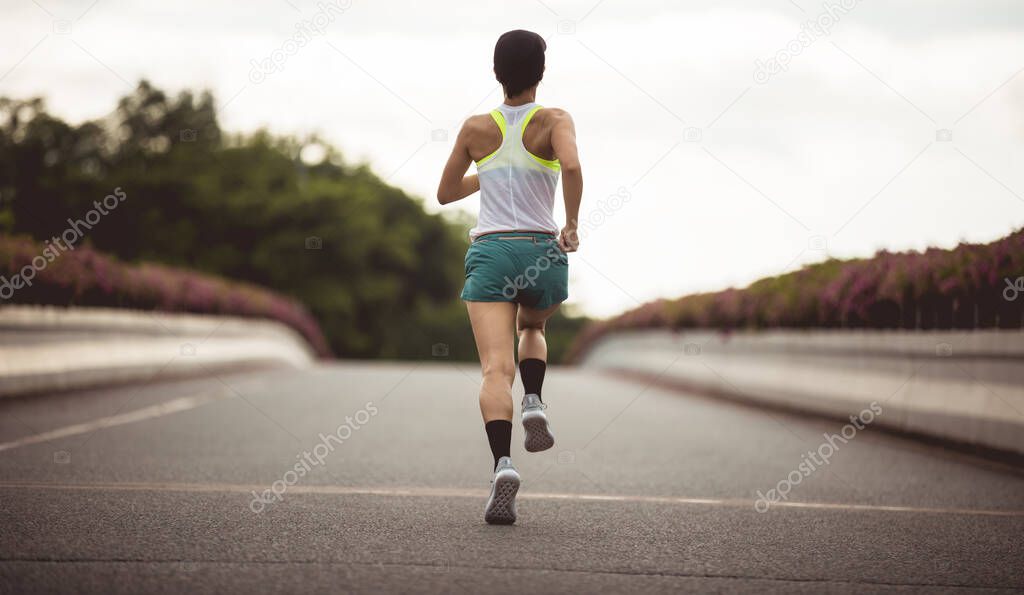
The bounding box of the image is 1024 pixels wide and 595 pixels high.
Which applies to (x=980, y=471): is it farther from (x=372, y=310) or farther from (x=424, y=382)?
(x=372, y=310)

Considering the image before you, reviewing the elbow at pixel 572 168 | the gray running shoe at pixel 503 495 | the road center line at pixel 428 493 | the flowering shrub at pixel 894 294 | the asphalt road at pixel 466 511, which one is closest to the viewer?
the asphalt road at pixel 466 511

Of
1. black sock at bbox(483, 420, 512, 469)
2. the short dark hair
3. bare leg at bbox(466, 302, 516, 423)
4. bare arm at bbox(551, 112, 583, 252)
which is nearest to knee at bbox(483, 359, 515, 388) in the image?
bare leg at bbox(466, 302, 516, 423)

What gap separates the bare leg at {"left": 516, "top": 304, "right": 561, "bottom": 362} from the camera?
5.94m

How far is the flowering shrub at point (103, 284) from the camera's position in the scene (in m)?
13.0

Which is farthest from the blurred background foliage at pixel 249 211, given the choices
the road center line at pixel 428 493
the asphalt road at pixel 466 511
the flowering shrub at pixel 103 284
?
the road center line at pixel 428 493

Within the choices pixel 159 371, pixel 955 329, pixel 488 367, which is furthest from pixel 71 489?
pixel 159 371

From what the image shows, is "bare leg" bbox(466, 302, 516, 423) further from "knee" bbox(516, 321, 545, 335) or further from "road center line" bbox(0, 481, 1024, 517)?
"road center line" bbox(0, 481, 1024, 517)

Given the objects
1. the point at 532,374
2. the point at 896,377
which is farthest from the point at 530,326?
the point at 896,377

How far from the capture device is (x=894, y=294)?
1049 centimetres

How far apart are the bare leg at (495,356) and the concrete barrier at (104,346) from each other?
320 inches

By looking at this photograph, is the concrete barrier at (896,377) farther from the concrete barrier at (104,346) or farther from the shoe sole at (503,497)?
the concrete barrier at (104,346)

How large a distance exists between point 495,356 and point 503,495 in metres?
0.69

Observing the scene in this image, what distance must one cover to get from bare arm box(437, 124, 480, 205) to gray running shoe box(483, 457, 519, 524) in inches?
56.1

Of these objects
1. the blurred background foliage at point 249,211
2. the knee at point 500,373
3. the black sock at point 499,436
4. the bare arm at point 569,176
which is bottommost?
the black sock at point 499,436
